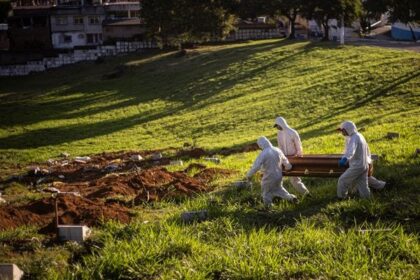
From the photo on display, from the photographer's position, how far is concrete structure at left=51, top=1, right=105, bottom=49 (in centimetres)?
8025

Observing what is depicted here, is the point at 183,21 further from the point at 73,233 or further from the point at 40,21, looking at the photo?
the point at 73,233

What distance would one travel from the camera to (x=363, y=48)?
4969 centimetres

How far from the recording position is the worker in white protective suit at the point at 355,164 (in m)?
13.6

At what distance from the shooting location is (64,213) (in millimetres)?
14664

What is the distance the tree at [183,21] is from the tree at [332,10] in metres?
11.3

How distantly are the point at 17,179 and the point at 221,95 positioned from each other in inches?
873

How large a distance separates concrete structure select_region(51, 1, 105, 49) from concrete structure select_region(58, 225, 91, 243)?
7092 cm

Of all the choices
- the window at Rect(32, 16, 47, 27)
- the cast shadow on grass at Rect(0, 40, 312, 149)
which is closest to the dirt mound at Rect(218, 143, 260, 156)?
the cast shadow on grass at Rect(0, 40, 312, 149)

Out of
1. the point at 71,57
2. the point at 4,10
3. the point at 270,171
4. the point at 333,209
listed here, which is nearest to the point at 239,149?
the point at 270,171

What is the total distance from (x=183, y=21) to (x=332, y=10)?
18.3 metres

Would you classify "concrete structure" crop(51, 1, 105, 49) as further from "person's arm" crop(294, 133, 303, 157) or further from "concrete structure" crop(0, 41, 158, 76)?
"person's arm" crop(294, 133, 303, 157)

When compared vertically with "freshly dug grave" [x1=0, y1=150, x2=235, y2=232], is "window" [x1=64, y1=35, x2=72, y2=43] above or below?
above

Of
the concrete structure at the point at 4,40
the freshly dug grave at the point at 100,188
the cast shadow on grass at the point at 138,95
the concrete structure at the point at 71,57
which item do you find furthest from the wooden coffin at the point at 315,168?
the concrete structure at the point at 4,40

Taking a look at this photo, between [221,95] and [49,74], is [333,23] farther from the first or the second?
→ [49,74]
